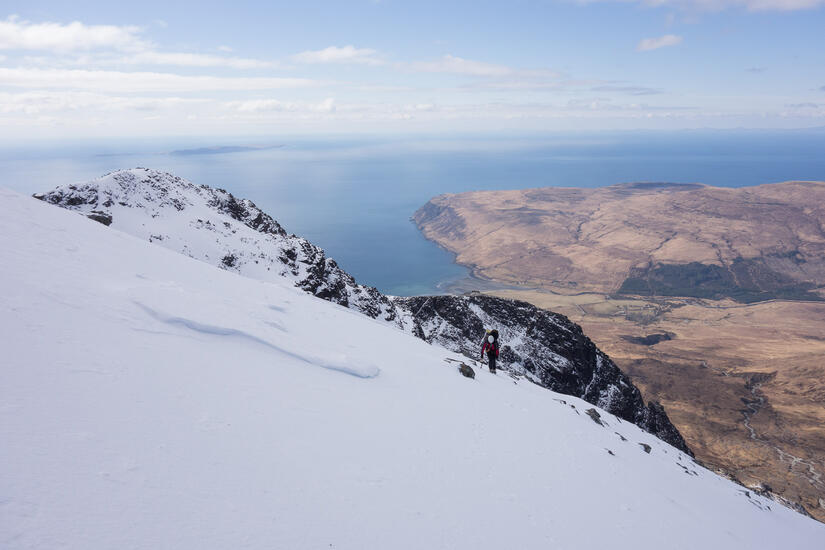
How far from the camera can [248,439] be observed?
687 cm

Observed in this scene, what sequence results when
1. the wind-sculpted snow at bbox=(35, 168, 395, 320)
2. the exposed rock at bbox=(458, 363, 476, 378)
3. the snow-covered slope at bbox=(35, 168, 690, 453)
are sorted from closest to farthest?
1. the exposed rock at bbox=(458, 363, 476, 378)
2. the wind-sculpted snow at bbox=(35, 168, 395, 320)
3. the snow-covered slope at bbox=(35, 168, 690, 453)

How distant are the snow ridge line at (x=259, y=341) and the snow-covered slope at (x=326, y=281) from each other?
2039cm

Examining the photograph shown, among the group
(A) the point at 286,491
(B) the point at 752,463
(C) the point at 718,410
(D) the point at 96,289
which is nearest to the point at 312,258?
(D) the point at 96,289

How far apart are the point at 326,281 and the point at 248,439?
2841 cm

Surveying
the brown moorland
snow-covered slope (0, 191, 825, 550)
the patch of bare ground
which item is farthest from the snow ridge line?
the brown moorland

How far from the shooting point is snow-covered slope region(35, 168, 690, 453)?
3109 cm

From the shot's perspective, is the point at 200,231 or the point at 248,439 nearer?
the point at 248,439

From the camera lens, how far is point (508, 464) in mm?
10141

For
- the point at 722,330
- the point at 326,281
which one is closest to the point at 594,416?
the point at 326,281

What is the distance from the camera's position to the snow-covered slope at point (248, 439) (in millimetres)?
4887

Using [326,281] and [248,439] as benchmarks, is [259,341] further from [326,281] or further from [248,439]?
[326,281]

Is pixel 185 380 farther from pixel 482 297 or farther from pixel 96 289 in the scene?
pixel 482 297

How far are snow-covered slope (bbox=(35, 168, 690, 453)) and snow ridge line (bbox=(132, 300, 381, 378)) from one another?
20.4m

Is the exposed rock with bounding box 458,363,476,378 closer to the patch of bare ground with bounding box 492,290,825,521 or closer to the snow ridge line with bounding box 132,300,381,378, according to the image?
the snow ridge line with bounding box 132,300,381,378
